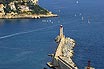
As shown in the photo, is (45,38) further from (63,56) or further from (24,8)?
(24,8)

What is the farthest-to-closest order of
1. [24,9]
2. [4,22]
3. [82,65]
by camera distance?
[24,9] < [4,22] < [82,65]

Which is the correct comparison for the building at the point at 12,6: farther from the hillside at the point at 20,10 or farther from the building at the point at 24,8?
the building at the point at 24,8

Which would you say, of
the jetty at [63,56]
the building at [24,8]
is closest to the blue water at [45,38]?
the jetty at [63,56]

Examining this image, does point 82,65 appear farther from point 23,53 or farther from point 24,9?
point 24,9

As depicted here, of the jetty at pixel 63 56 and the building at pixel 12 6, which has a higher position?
the jetty at pixel 63 56

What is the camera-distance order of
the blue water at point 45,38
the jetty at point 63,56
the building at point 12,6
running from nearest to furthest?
the jetty at point 63,56 < the blue water at point 45,38 < the building at point 12,6

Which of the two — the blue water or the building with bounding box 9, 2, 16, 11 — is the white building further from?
the blue water

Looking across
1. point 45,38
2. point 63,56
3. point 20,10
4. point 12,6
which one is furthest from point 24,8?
point 63,56

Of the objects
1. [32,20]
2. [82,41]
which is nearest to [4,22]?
[32,20]
